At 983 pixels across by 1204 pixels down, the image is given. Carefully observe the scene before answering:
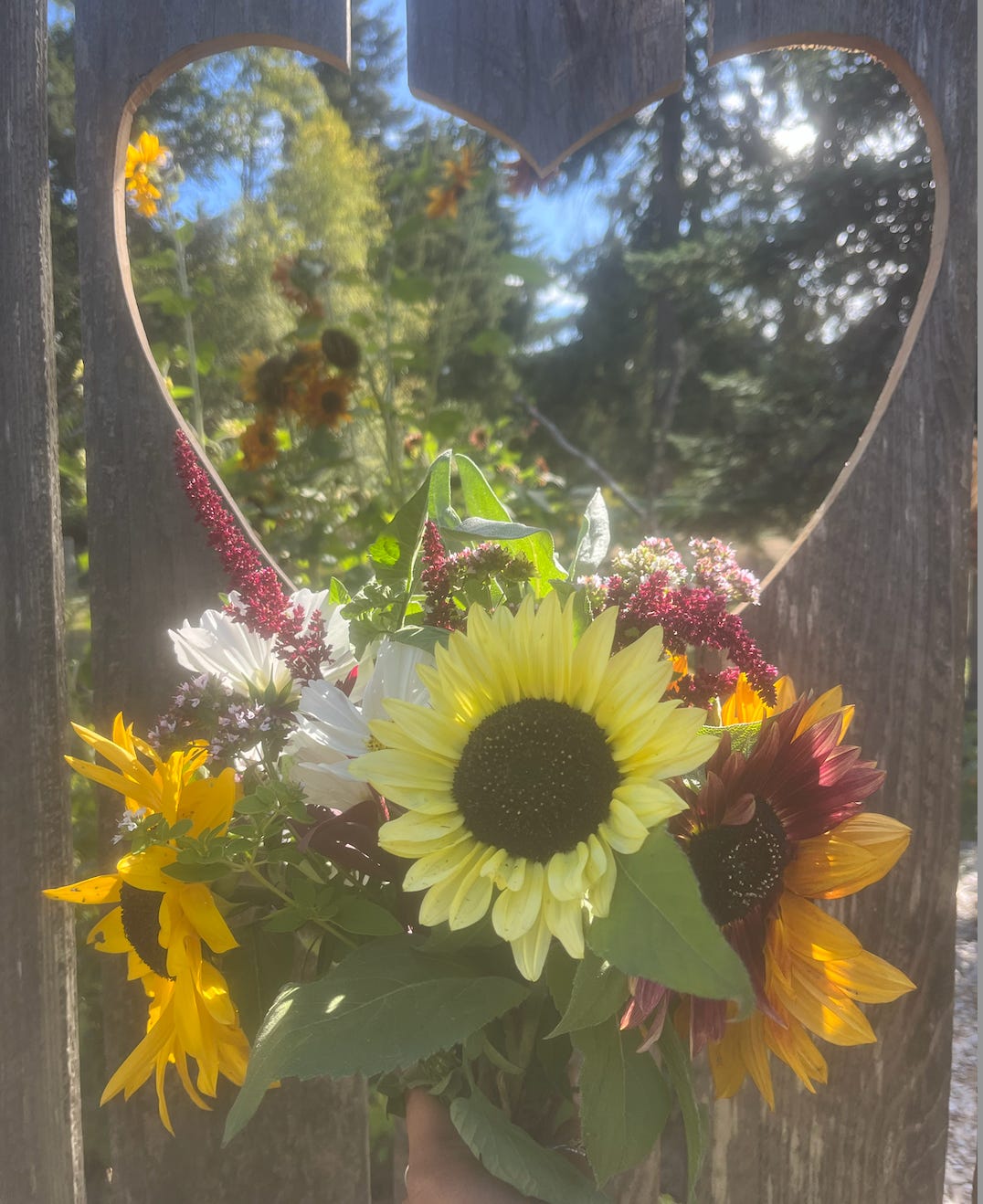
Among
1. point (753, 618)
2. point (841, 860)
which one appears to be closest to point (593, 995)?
point (841, 860)

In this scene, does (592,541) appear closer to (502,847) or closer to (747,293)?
(502,847)

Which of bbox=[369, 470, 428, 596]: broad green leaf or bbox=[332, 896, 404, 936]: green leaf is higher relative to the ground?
bbox=[369, 470, 428, 596]: broad green leaf

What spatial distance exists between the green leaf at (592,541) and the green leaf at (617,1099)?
0.91 ft

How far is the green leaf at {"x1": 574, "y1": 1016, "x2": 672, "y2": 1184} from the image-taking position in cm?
47

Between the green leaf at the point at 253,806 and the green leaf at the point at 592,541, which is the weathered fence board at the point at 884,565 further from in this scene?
the green leaf at the point at 253,806

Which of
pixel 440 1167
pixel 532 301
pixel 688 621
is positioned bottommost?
pixel 440 1167

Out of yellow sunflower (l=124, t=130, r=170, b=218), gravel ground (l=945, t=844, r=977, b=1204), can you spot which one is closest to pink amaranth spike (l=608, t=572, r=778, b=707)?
yellow sunflower (l=124, t=130, r=170, b=218)

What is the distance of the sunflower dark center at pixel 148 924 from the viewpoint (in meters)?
0.55

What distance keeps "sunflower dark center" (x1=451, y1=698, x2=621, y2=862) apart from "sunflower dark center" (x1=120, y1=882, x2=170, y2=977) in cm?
23

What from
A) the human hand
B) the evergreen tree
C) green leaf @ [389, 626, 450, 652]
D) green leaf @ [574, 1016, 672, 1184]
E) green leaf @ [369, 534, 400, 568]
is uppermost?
the evergreen tree

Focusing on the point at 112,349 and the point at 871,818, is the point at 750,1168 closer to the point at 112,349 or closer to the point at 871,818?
the point at 871,818

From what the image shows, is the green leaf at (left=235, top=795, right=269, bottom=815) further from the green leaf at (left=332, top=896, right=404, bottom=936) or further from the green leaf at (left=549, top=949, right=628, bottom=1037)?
the green leaf at (left=549, top=949, right=628, bottom=1037)

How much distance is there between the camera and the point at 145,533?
827mm

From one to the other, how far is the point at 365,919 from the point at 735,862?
0.22 m
